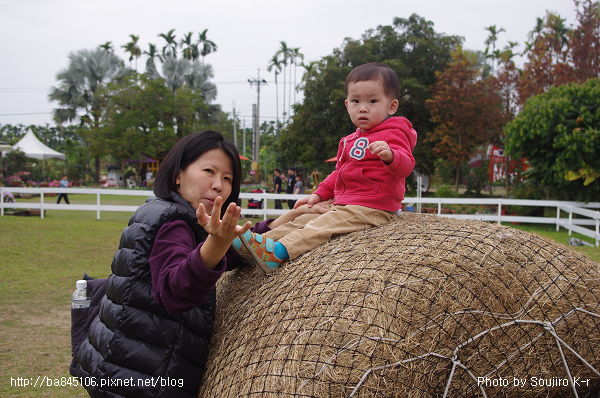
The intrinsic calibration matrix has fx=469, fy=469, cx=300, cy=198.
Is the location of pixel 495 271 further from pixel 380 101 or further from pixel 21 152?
pixel 21 152

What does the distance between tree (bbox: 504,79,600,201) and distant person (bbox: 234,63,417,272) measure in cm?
1175

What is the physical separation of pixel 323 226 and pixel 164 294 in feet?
4.03

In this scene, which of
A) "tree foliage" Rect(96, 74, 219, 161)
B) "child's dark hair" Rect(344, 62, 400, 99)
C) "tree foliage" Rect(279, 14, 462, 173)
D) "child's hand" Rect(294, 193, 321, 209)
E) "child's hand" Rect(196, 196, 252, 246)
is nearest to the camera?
"child's hand" Rect(196, 196, 252, 246)

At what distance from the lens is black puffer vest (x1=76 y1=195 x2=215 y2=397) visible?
208 cm

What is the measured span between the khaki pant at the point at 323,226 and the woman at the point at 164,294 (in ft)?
1.95

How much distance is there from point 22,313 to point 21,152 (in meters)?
37.3

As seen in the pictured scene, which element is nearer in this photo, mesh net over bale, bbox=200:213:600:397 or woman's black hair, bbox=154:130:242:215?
mesh net over bale, bbox=200:213:600:397

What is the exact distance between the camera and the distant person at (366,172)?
285 centimetres

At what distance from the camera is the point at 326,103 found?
28641mm

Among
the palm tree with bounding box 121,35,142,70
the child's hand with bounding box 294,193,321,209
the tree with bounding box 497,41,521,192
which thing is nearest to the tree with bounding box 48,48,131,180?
the palm tree with bounding box 121,35,142,70

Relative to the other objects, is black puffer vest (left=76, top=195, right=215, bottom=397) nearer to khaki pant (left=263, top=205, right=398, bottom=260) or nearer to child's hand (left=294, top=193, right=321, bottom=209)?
khaki pant (left=263, top=205, right=398, bottom=260)

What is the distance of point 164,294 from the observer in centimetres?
191

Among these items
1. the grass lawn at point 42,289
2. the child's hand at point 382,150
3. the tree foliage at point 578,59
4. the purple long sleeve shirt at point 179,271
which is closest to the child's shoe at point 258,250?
the purple long sleeve shirt at point 179,271

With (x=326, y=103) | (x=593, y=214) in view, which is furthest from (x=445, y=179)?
(x=593, y=214)
